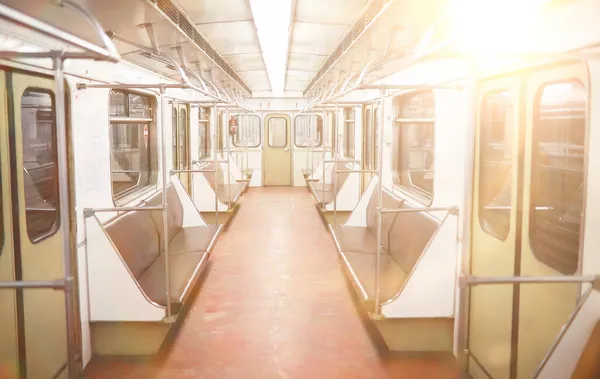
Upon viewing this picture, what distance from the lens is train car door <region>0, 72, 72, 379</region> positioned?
110 inches

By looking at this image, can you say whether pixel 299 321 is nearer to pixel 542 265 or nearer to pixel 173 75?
pixel 542 265

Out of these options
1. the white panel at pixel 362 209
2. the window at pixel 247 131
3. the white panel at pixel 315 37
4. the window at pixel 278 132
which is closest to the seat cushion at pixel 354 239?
the white panel at pixel 362 209

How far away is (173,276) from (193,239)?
4.86ft

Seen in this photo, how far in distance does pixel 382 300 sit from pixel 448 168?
3.65 feet

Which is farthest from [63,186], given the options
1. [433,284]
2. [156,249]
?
[156,249]

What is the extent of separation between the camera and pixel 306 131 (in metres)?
15.6

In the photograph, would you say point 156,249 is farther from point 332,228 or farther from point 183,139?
point 183,139

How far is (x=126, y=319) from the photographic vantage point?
159 inches

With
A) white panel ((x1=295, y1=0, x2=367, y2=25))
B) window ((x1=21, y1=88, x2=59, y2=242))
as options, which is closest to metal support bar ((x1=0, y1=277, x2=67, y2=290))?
window ((x1=21, y1=88, x2=59, y2=242))

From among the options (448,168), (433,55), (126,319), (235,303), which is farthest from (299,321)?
(433,55)

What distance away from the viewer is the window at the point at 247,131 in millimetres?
15142

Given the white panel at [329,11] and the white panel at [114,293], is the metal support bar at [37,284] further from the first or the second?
the white panel at [329,11]

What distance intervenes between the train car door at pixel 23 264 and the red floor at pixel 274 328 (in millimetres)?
640

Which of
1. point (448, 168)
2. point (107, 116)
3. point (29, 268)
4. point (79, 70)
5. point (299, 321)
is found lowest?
point (299, 321)
